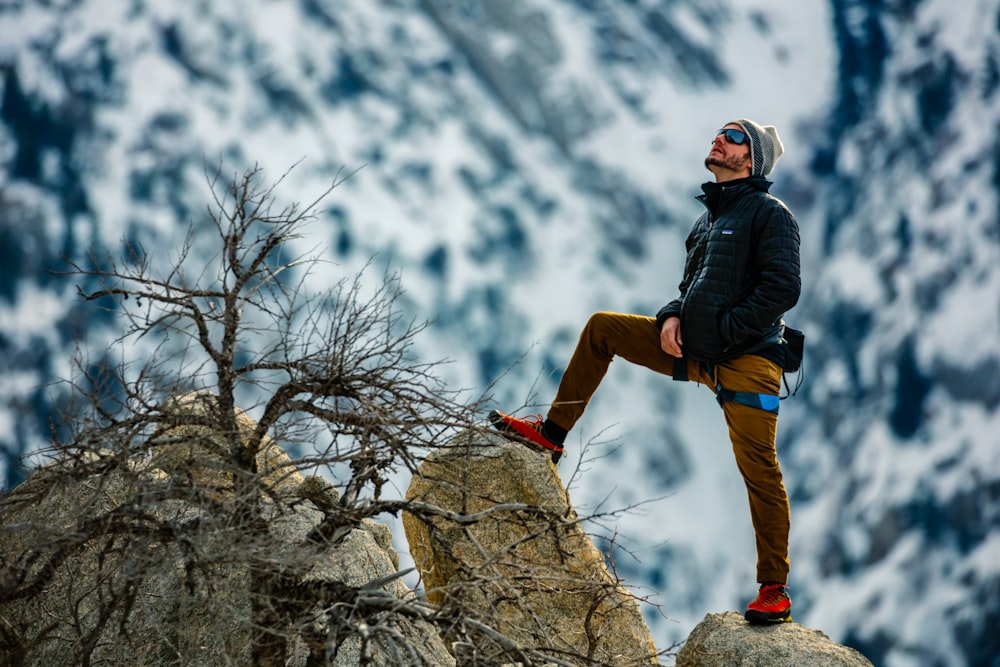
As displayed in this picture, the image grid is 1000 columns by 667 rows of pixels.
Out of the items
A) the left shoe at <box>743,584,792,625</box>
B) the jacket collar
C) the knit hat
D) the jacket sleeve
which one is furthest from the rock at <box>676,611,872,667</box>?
the knit hat

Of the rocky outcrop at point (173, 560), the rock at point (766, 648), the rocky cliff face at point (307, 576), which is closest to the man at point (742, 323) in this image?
the rock at point (766, 648)

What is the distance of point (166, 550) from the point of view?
6.57 metres

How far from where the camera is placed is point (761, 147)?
7.96 m

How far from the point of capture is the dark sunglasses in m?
7.91

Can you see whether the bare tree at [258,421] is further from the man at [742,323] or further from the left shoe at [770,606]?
the left shoe at [770,606]

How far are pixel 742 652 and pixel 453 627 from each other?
266 cm

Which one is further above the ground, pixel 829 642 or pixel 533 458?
pixel 533 458

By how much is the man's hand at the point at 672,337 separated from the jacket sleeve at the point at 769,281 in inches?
13.8

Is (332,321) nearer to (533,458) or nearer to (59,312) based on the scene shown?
(533,458)

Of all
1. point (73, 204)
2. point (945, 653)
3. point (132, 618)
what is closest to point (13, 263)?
point (73, 204)

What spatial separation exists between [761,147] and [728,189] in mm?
379

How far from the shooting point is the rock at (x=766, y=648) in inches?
330

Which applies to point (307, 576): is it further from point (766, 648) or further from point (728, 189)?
point (728, 189)

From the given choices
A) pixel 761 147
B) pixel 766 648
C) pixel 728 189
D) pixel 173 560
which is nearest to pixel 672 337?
pixel 728 189
